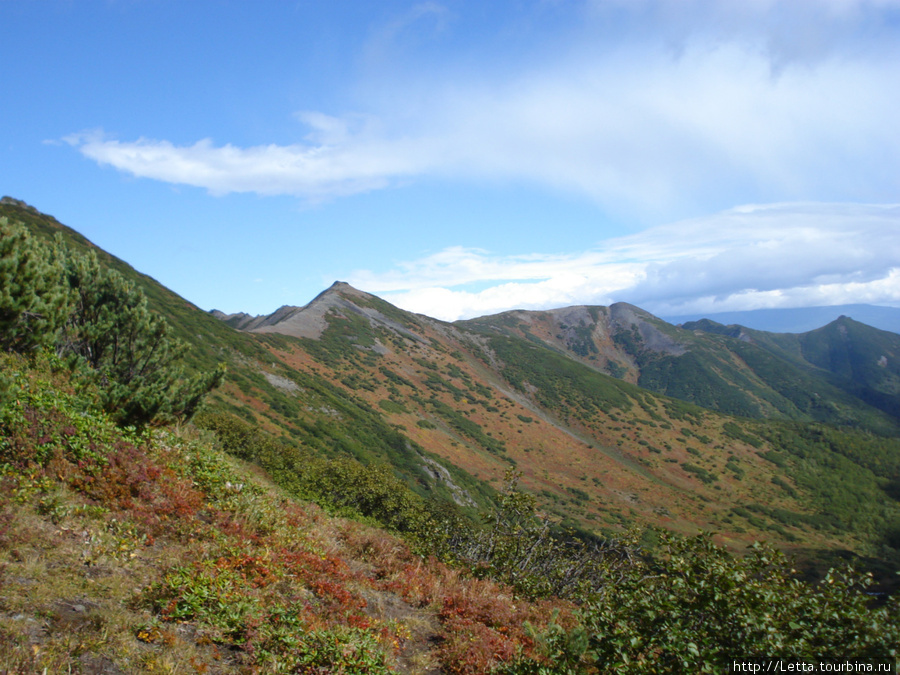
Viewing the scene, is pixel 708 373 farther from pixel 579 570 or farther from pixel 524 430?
pixel 579 570

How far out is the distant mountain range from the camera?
49250 mm

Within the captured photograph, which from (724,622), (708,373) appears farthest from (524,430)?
(708,373)

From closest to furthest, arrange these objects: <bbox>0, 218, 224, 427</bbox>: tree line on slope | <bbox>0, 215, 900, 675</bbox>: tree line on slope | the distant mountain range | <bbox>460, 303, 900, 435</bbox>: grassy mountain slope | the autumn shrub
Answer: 1. the autumn shrub
2. <bbox>0, 215, 900, 675</bbox>: tree line on slope
3. <bbox>0, 218, 224, 427</bbox>: tree line on slope
4. the distant mountain range
5. <bbox>460, 303, 900, 435</bbox>: grassy mountain slope

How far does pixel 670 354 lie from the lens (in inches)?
7087

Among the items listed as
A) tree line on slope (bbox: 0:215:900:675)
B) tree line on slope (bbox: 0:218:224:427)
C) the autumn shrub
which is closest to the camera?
the autumn shrub

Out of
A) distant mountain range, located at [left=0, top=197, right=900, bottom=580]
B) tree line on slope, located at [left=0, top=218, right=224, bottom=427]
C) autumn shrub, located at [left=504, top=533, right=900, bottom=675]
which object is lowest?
distant mountain range, located at [left=0, top=197, right=900, bottom=580]

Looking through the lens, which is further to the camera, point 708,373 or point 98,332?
point 708,373

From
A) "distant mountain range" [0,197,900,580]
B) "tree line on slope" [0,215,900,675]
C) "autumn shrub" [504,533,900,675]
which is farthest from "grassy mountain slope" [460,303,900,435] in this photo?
"autumn shrub" [504,533,900,675]

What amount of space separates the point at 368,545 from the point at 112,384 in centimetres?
734

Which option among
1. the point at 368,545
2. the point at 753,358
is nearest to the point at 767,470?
the point at 368,545

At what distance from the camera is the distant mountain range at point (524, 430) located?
49250 mm

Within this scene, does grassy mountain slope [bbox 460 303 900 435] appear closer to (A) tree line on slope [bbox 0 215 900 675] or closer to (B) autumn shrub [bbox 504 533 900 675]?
(A) tree line on slope [bbox 0 215 900 675]

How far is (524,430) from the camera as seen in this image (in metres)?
83.6

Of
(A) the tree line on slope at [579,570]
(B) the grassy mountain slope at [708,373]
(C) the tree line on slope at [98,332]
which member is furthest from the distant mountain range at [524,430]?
(A) the tree line on slope at [579,570]
